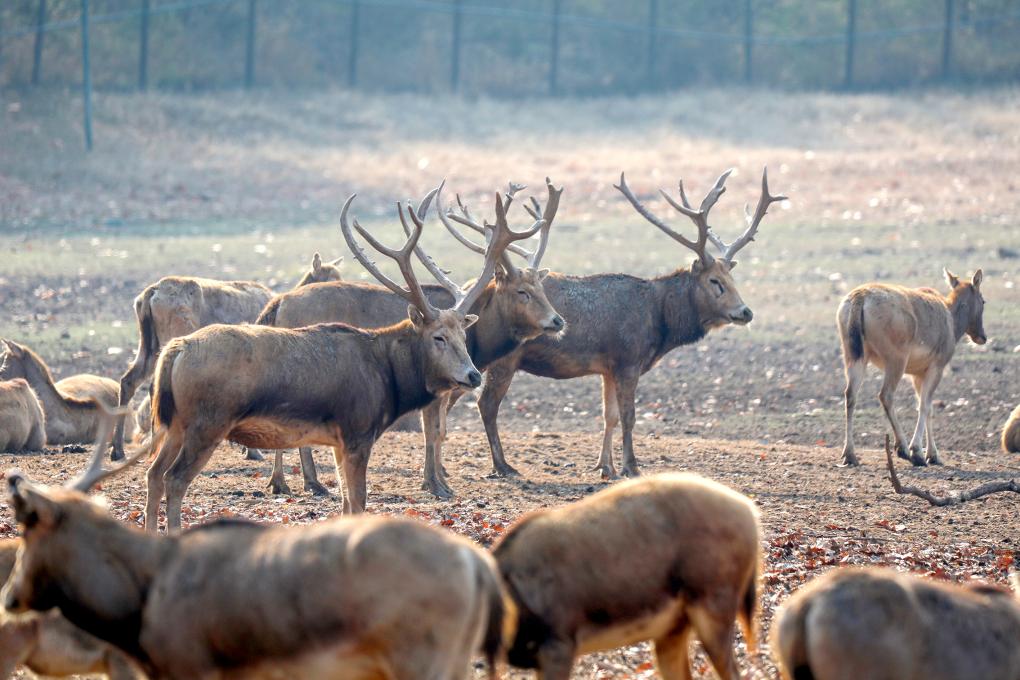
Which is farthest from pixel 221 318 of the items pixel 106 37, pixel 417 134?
pixel 106 37

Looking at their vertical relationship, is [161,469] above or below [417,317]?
below

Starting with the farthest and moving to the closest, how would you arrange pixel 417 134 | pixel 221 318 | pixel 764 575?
1. pixel 417 134
2. pixel 221 318
3. pixel 764 575

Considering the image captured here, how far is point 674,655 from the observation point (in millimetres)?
7109

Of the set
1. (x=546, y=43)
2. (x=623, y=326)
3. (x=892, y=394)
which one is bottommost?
(x=892, y=394)

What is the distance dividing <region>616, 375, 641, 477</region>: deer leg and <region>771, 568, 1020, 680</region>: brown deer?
6.98 meters

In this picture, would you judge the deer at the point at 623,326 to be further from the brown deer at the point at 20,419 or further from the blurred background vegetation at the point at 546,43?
the blurred background vegetation at the point at 546,43

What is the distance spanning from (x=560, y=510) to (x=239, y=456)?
7.80 meters

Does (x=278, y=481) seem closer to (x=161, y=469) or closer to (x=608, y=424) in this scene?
(x=161, y=469)

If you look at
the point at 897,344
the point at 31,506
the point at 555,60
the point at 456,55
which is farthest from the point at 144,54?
the point at 31,506

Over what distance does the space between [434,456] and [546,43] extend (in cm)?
3565

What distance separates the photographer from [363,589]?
18.8ft

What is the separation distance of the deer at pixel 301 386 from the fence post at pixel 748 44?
114ft

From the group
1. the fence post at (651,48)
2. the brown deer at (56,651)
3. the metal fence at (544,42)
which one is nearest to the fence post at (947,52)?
the metal fence at (544,42)

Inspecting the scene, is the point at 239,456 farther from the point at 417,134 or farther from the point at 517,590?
the point at 417,134
